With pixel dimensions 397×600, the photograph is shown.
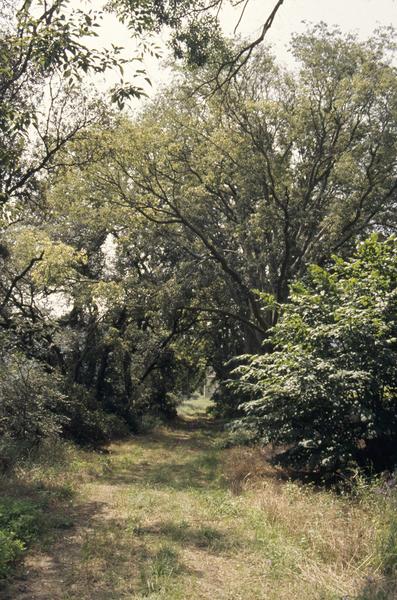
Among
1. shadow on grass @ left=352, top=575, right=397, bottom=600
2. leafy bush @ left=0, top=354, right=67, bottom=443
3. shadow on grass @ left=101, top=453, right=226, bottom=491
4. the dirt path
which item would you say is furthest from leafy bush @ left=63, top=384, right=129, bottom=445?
shadow on grass @ left=352, top=575, right=397, bottom=600

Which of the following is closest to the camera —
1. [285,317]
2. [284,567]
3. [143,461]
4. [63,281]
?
[284,567]

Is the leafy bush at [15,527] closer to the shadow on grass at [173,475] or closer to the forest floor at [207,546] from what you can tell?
the forest floor at [207,546]

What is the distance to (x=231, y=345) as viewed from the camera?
2947 centimetres

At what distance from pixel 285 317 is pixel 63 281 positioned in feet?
33.5

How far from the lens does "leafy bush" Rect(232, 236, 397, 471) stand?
839 cm

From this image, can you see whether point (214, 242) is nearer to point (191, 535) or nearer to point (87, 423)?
point (87, 423)

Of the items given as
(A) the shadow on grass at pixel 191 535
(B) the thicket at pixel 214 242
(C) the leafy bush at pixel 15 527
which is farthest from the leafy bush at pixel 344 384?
(C) the leafy bush at pixel 15 527

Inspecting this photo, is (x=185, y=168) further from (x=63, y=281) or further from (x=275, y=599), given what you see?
(x=275, y=599)

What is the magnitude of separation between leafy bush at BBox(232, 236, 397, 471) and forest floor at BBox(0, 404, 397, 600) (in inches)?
34.0

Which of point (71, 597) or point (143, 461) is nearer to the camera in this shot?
point (71, 597)

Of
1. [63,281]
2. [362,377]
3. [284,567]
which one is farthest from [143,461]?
[284,567]

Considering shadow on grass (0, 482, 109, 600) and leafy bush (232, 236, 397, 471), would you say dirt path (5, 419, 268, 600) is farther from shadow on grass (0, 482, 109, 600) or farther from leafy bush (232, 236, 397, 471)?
leafy bush (232, 236, 397, 471)

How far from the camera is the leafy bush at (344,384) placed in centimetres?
839

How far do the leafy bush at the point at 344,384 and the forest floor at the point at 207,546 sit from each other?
2.83 feet
